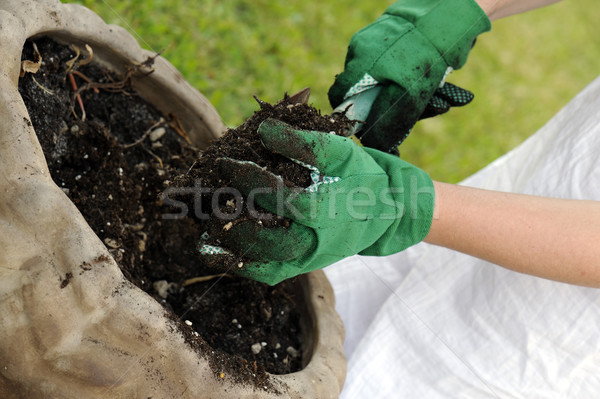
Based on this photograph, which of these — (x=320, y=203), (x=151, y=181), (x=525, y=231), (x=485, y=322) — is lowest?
(x=485, y=322)

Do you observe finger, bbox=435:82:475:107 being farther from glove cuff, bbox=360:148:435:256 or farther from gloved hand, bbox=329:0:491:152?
glove cuff, bbox=360:148:435:256

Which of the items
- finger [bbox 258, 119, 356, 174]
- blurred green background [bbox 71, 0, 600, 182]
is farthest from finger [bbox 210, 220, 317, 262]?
blurred green background [bbox 71, 0, 600, 182]

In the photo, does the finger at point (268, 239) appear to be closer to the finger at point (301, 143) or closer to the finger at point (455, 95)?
the finger at point (301, 143)

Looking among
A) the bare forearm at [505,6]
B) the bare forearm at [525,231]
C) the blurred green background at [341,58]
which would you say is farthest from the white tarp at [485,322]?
the blurred green background at [341,58]

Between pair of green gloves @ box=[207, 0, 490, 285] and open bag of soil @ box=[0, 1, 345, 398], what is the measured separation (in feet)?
0.76

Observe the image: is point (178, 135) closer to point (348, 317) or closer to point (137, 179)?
point (137, 179)

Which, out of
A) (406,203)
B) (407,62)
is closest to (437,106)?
(407,62)

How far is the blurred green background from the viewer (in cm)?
249

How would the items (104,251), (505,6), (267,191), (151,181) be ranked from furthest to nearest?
(505,6) → (151,181) → (267,191) → (104,251)

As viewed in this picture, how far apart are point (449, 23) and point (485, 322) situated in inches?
31.6

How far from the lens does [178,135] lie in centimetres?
150

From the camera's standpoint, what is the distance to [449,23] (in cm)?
142

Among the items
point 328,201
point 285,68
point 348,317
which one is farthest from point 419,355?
point 285,68

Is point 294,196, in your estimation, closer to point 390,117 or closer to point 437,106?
point 390,117
